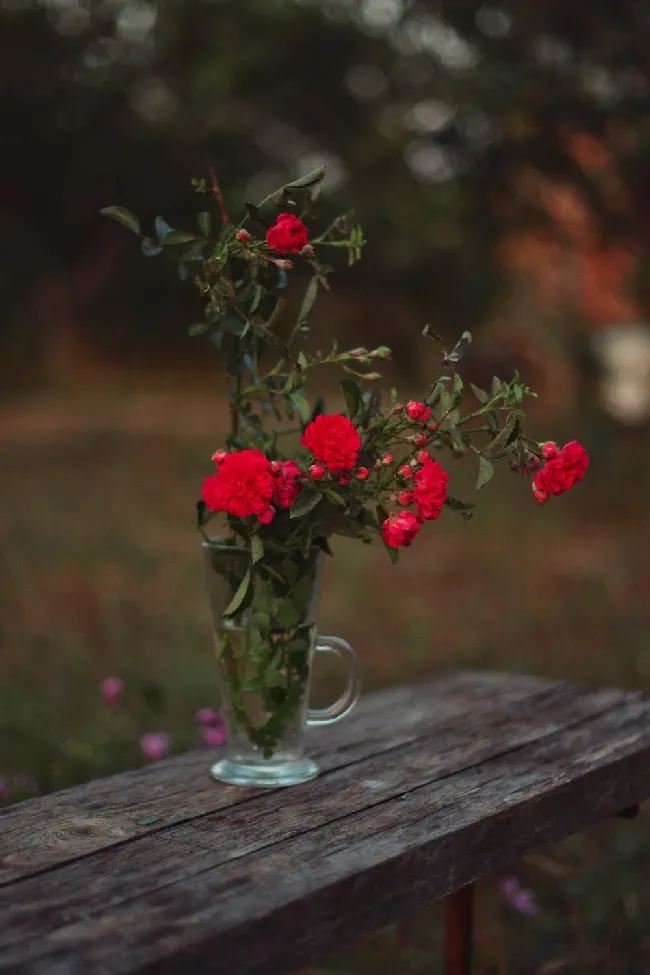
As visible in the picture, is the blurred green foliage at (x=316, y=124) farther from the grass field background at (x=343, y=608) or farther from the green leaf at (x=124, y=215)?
the green leaf at (x=124, y=215)

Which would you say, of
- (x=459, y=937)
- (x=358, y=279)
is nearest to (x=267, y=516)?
(x=459, y=937)

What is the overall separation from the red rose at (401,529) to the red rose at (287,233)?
36 cm

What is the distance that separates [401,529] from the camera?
1.50m

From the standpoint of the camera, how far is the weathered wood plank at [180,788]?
1411 millimetres


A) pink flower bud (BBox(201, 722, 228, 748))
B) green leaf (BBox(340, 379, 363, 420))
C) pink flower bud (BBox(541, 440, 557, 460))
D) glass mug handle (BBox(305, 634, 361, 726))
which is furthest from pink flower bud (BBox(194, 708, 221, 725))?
pink flower bud (BBox(541, 440, 557, 460))

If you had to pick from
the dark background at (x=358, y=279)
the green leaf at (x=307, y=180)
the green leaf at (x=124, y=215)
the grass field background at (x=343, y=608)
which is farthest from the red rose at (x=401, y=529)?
the dark background at (x=358, y=279)

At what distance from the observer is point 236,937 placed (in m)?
1.15

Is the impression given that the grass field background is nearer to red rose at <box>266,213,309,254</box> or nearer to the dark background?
the dark background

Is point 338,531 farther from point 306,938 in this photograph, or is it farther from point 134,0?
point 134,0

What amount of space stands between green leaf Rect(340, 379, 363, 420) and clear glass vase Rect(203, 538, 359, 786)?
0.21 meters

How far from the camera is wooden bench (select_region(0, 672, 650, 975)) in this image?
1.16m

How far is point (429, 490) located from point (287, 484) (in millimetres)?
184

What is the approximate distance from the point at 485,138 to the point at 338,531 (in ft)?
17.5

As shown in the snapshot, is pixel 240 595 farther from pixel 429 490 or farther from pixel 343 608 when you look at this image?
pixel 343 608
